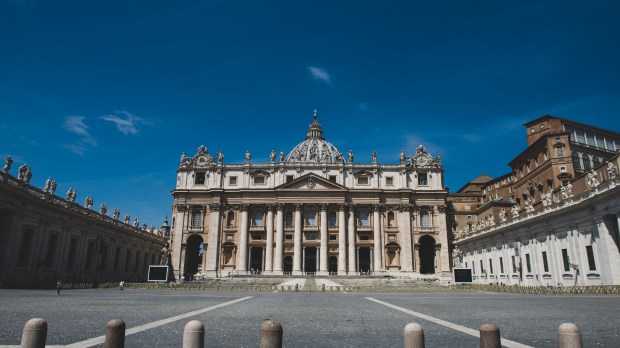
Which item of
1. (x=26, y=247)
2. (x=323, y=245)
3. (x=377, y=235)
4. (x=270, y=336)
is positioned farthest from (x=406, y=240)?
(x=270, y=336)

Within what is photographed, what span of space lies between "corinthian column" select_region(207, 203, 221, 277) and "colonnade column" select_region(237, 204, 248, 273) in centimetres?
390

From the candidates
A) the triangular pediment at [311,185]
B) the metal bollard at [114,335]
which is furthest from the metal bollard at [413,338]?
the triangular pediment at [311,185]

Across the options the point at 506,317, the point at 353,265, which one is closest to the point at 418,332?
the point at 506,317

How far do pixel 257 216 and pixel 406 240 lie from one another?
25.9 metres

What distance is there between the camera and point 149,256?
245 feet

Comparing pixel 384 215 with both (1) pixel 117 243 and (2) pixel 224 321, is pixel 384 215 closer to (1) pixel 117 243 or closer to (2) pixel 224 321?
(1) pixel 117 243

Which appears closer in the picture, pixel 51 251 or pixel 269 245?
pixel 51 251

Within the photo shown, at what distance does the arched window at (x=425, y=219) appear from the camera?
7444 centimetres

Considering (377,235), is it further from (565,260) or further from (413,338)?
(413,338)

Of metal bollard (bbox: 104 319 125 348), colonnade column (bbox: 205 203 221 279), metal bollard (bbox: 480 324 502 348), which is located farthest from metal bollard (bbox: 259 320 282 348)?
colonnade column (bbox: 205 203 221 279)

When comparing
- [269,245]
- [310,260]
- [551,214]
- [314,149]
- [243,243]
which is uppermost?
[314,149]

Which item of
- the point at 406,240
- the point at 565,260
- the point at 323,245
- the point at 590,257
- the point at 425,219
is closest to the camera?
the point at 590,257

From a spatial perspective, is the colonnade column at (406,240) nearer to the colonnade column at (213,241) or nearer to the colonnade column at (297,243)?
the colonnade column at (297,243)

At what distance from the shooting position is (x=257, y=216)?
2923 inches
